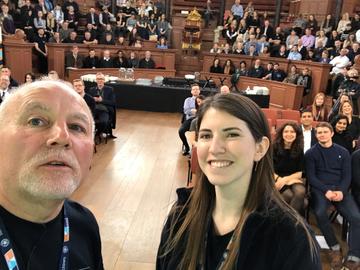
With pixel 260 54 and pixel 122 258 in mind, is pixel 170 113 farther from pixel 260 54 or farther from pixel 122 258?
pixel 122 258

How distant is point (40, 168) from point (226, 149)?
64 centimetres

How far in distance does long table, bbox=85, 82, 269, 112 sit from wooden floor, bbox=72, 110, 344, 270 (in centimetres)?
156

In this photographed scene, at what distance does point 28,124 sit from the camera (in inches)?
40.1

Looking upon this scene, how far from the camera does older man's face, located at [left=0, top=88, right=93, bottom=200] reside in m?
0.99

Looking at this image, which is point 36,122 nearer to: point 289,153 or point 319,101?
point 289,153

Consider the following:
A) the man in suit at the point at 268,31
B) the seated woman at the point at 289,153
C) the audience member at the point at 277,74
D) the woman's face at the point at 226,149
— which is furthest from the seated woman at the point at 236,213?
the man in suit at the point at 268,31

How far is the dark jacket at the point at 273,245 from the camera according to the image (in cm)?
123

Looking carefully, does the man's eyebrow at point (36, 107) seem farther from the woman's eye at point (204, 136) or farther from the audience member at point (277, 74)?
the audience member at point (277, 74)

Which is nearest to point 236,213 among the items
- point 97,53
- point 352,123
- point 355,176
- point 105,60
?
point 355,176

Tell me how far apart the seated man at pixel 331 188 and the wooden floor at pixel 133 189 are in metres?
1.60

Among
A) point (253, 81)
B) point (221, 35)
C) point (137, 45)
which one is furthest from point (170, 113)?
point (221, 35)

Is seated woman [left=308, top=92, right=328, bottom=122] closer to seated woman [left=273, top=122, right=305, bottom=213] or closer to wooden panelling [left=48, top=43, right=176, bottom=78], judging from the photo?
seated woman [left=273, top=122, right=305, bottom=213]

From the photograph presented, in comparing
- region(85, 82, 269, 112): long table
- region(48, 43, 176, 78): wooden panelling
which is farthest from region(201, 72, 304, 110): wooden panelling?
region(48, 43, 176, 78): wooden panelling

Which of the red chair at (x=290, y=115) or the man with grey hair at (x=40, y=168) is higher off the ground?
the man with grey hair at (x=40, y=168)
